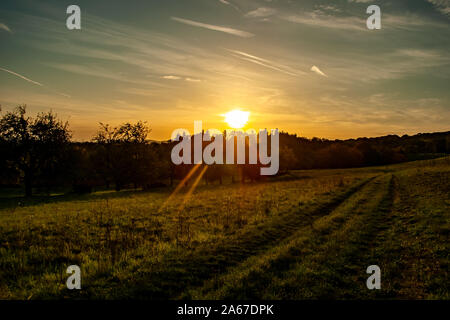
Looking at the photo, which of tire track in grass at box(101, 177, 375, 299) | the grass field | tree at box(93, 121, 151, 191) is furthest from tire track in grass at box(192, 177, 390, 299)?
tree at box(93, 121, 151, 191)

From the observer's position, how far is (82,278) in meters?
8.91

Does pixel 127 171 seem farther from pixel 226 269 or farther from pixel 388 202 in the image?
pixel 226 269

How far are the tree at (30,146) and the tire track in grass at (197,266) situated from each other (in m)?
50.9

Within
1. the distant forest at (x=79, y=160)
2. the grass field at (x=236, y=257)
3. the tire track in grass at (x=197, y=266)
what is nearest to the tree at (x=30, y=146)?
the distant forest at (x=79, y=160)

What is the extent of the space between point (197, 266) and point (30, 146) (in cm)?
5383

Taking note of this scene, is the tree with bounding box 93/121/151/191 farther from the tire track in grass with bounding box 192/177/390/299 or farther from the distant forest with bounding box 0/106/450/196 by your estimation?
the tire track in grass with bounding box 192/177/390/299

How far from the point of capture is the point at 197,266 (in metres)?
9.70

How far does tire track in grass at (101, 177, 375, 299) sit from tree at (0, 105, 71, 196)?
50.9 meters

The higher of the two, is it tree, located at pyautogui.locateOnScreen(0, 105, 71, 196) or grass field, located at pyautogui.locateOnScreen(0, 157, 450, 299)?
tree, located at pyautogui.locateOnScreen(0, 105, 71, 196)

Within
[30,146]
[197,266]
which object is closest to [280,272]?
[197,266]

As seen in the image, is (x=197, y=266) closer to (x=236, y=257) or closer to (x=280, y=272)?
(x=236, y=257)

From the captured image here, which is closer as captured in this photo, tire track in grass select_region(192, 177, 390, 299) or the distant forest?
tire track in grass select_region(192, 177, 390, 299)

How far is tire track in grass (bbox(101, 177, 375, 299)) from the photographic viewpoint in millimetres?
7945
